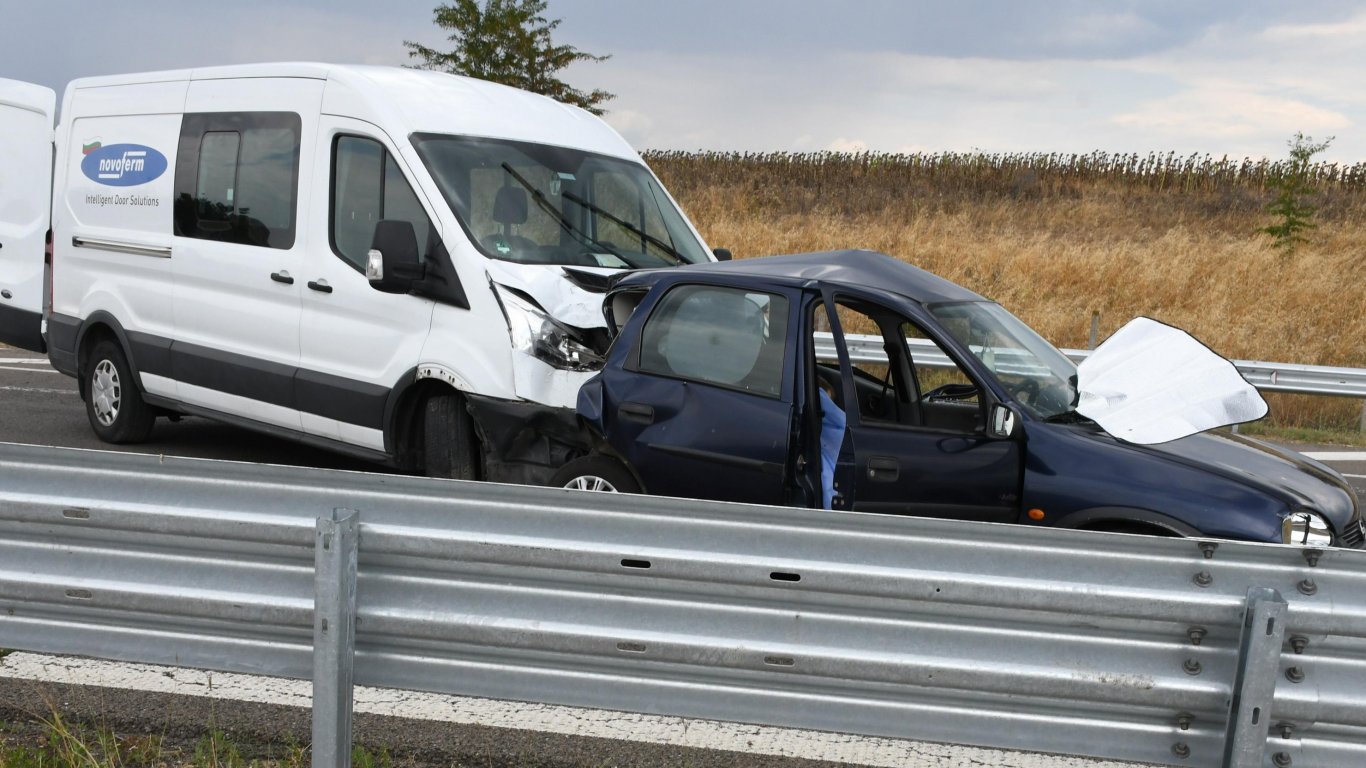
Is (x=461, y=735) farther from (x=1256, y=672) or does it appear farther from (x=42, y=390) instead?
(x=42, y=390)

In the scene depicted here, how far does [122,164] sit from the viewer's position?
9023 mm

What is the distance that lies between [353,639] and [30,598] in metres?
1.06

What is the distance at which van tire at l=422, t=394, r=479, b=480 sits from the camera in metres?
7.04

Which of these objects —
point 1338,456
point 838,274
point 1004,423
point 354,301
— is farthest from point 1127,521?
point 1338,456

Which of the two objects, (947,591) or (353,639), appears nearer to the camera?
(947,591)

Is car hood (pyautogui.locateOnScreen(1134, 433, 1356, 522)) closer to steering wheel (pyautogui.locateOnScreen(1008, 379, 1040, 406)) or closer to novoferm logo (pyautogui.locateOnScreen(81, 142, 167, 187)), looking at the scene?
steering wheel (pyautogui.locateOnScreen(1008, 379, 1040, 406))

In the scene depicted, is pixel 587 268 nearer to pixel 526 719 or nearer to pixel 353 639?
pixel 526 719

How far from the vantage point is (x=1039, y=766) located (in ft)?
12.9

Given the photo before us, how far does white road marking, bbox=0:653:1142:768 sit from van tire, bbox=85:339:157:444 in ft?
15.9

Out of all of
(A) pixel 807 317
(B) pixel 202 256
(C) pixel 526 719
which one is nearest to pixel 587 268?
(A) pixel 807 317

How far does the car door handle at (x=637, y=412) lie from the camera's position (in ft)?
19.4

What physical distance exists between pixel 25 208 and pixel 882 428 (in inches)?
Result: 314

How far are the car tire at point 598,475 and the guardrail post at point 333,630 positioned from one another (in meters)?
2.64

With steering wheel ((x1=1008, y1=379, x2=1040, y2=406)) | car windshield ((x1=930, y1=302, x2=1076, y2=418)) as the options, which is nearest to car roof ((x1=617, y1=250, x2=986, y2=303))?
car windshield ((x1=930, y1=302, x2=1076, y2=418))
